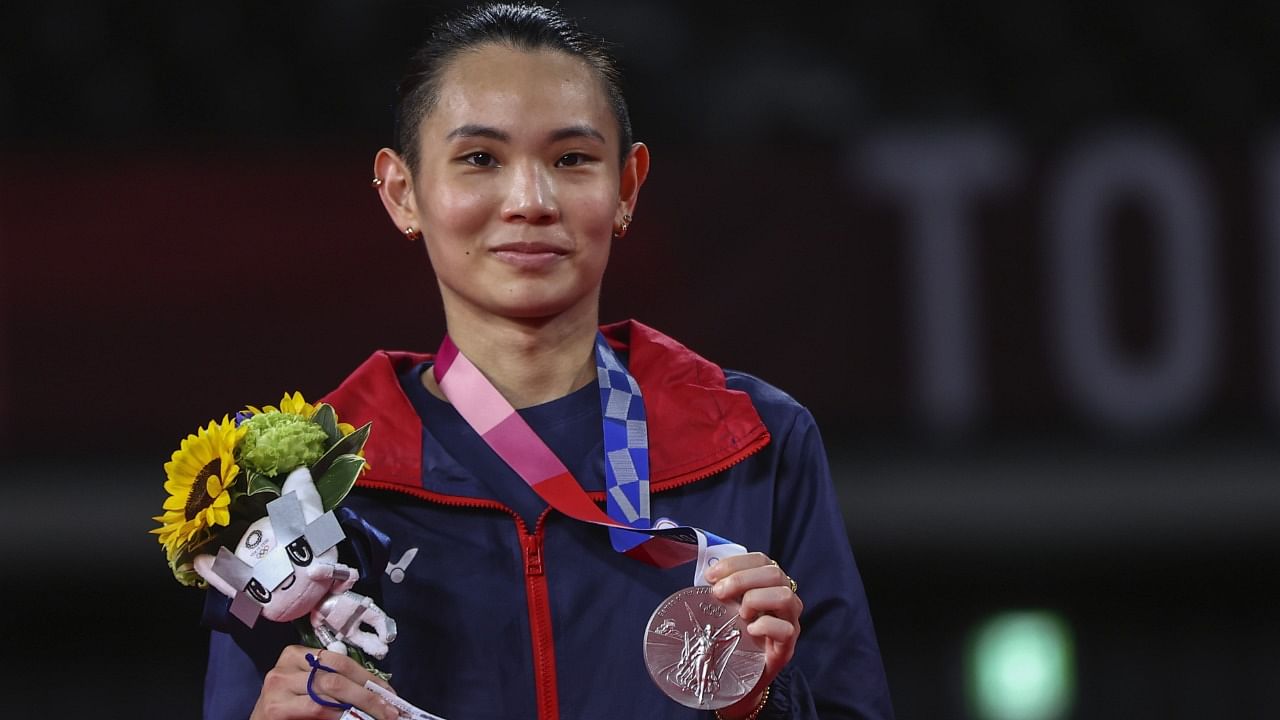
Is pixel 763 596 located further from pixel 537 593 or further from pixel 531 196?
pixel 531 196

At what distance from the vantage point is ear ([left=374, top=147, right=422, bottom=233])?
1.81 metres

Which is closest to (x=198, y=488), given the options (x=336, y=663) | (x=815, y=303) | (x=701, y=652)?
(x=336, y=663)

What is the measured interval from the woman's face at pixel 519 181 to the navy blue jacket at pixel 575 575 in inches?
5.9

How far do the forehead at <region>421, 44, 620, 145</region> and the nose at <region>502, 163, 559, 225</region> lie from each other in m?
0.04

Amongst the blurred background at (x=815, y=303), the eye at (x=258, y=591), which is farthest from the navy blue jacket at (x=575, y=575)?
the blurred background at (x=815, y=303)

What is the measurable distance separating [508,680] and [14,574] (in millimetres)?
1981

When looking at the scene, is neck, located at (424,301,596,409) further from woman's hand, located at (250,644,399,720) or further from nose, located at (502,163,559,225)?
woman's hand, located at (250,644,399,720)

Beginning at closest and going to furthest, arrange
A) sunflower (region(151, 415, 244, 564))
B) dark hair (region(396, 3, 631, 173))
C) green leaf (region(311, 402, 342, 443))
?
1. sunflower (region(151, 415, 244, 564))
2. green leaf (region(311, 402, 342, 443))
3. dark hair (region(396, 3, 631, 173))

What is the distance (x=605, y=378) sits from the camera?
5.80 ft

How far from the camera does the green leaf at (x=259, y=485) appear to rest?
56.8 inches

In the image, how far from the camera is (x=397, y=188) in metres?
1.82

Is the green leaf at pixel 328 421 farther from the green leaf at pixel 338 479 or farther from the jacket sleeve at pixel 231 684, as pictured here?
the jacket sleeve at pixel 231 684

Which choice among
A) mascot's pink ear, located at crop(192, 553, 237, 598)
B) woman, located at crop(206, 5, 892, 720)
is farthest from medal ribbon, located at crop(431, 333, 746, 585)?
mascot's pink ear, located at crop(192, 553, 237, 598)

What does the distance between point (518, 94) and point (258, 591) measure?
0.56 meters
